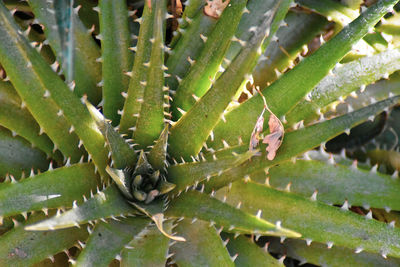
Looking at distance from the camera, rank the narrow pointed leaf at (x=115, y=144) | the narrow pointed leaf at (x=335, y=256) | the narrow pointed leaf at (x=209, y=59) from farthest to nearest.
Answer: the narrow pointed leaf at (x=335, y=256) < the narrow pointed leaf at (x=209, y=59) < the narrow pointed leaf at (x=115, y=144)

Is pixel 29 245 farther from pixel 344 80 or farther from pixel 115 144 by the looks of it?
pixel 344 80

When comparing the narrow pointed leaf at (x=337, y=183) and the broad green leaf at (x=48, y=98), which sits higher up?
the broad green leaf at (x=48, y=98)

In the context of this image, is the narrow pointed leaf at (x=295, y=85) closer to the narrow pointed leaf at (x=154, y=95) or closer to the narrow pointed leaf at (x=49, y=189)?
the narrow pointed leaf at (x=154, y=95)

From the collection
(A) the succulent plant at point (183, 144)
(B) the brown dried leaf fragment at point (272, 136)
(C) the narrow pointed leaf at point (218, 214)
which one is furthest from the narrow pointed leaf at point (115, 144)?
(B) the brown dried leaf fragment at point (272, 136)

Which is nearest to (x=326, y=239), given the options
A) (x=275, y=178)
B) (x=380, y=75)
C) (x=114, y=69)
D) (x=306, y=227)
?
(x=306, y=227)

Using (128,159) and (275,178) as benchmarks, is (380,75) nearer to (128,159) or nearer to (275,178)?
(275,178)

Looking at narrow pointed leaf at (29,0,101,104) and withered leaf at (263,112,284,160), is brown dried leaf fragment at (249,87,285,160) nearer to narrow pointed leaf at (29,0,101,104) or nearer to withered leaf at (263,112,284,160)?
withered leaf at (263,112,284,160)

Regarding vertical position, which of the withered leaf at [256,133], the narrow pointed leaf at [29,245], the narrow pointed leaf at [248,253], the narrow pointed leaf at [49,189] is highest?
the withered leaf at [256,133]
